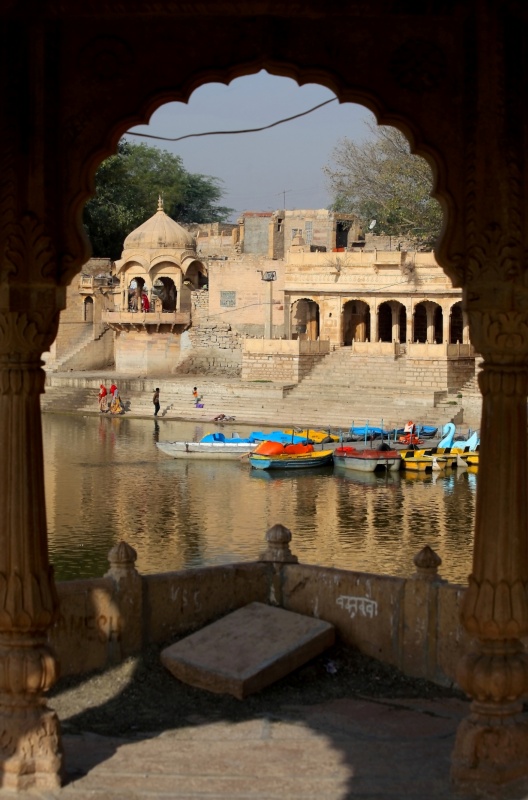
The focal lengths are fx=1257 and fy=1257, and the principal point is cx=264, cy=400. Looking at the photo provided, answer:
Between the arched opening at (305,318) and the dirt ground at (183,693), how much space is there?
3932cm

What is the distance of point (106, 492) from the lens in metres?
23.6

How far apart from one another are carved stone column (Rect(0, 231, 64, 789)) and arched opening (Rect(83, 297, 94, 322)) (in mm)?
44195

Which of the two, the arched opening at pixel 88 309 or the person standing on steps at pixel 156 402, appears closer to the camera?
the person standing on steps at pixel 156 402

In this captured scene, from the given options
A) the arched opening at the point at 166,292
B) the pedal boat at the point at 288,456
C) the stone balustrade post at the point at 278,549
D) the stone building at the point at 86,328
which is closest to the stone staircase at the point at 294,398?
the stone building at the point at 86,328

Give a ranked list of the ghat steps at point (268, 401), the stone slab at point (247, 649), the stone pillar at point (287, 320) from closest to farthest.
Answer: the stone slab at point (247, 649) < the ghat steps at point (268, 401) < the stone pillar at point (287, 320)

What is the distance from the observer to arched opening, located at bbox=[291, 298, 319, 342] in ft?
153

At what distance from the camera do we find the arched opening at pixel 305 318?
46506 millimetres

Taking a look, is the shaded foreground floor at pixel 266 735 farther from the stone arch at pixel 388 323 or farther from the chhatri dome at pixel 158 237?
the chhatri dome at pixel 158 237

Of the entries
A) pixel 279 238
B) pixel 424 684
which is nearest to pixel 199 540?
pixel 424 684

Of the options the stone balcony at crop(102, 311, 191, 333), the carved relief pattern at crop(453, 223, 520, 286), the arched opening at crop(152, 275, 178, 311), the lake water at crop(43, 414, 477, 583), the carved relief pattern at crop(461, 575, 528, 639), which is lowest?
the lake water at crop(43, 414, 477, 583)

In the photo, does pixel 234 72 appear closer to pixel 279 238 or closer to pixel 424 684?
pixel 424 684

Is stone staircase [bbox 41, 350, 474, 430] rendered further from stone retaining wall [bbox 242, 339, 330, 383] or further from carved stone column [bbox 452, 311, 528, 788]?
carved stone column [bbox 452, 311, 528, 788]

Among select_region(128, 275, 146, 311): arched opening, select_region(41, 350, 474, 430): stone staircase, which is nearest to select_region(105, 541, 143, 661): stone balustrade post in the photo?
select_region(41, 350, 474, 430): stone staircase

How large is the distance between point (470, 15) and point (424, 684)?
12.0ft
